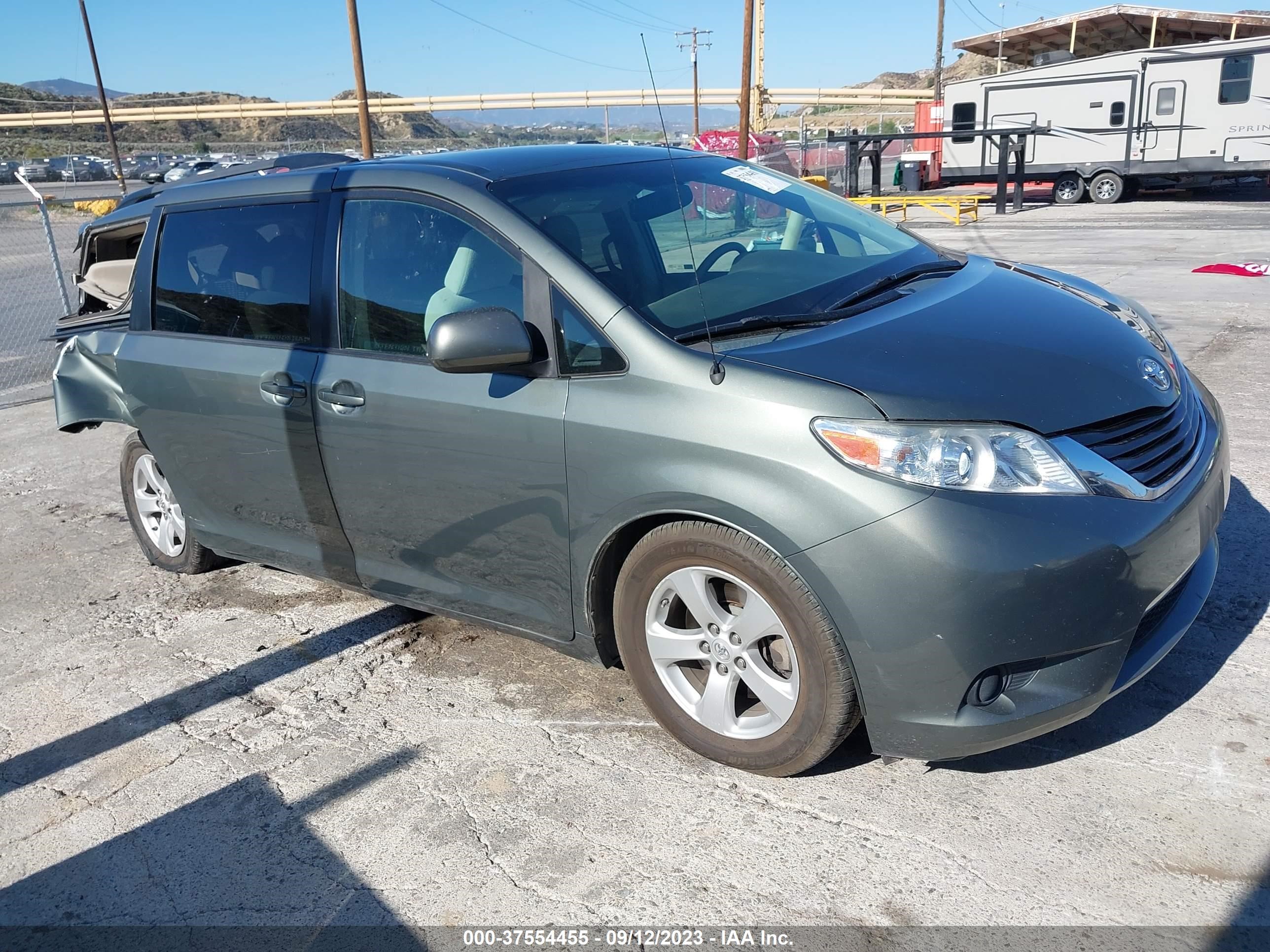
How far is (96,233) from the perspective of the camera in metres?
5.82

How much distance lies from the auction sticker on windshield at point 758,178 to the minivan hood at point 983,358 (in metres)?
0.96

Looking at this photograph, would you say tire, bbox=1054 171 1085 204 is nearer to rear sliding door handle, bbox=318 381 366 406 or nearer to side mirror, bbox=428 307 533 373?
rear sliding door handle, bbox=318 381 366 406

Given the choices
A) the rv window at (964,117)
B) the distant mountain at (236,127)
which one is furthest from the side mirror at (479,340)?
the distant mountain at (236,127)

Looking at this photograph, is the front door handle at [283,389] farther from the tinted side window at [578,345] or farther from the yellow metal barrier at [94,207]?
the yellow metal barrier at [94,207]

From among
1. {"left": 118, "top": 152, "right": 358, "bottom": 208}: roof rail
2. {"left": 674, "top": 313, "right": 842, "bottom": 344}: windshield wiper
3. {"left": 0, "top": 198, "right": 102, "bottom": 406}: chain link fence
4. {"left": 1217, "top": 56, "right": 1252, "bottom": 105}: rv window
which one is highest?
{"left": 1217, "top": 56, "right": 1252, "bottom": 105}: rv window

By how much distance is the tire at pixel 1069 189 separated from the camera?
24.2 meters

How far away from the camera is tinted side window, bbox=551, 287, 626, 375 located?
3.17 m

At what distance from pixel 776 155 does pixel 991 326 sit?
2664 centimetres

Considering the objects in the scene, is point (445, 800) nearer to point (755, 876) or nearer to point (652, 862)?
point (652, 862)

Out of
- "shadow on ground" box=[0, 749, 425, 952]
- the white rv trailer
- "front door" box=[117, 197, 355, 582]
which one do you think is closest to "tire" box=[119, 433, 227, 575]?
"front door" box=[117, 197, 355, 582]

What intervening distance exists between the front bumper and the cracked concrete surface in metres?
0.33

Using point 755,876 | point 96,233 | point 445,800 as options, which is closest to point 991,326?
point 755,876

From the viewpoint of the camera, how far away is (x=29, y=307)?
567 inches

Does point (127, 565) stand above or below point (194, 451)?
below
